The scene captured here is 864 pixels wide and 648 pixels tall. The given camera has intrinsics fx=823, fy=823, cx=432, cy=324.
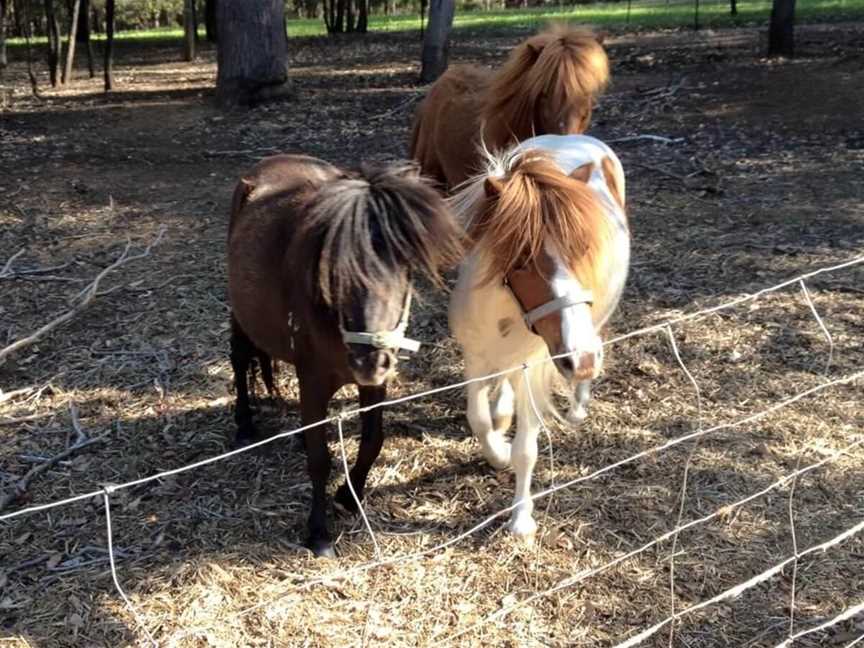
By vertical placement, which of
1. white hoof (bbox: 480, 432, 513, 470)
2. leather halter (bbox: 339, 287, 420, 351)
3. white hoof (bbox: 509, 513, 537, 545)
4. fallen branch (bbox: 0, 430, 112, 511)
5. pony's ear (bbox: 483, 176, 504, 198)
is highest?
pony's ear (bbox: 483, 176, 504, 198)

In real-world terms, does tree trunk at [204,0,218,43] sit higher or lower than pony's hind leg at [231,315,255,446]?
higher

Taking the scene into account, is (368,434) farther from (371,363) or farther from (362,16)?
(362,16)

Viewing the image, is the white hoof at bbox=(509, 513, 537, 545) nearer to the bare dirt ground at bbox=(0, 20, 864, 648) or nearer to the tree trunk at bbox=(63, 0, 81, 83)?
the bare dirt ground at bbox=(0, 20, 864, 648)

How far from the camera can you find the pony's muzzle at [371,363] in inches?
104

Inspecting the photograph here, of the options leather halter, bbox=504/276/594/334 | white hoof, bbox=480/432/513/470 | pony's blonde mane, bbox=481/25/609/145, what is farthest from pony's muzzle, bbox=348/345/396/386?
pony's blonde mane, bbox=481/25/609/145

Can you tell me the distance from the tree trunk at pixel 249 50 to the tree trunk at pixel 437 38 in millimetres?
2248

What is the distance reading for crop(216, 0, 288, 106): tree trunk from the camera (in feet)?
35.7

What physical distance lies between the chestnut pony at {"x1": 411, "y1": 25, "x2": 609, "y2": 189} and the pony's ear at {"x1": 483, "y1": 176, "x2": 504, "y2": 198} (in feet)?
5.37

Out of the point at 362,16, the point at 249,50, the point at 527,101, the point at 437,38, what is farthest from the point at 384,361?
the point at 362,16

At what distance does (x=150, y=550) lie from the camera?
3.23m

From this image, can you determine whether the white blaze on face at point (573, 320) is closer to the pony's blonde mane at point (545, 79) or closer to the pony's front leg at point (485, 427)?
the pony's front leg at point (485, 427)

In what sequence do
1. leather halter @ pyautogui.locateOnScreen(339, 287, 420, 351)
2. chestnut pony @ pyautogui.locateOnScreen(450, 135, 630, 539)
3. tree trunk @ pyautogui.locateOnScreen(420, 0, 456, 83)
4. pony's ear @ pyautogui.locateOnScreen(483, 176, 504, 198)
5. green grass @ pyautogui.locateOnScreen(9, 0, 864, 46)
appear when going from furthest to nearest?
green grass @ pyautogui.locateOnScreen(9, 0, 864, 46) → tree trunk @ pyautogui.locateOnScreen(420, 0, 456, 83) → pony's ear @ pyautogui.locateOnScreen(483, 176, 504, 198) → chestnut pony @ pyautogui.locateOnScreen(450, 135, 630, 539) → leather halter @ pyautogui.locateOnScreen(339, 287, 420, 351)

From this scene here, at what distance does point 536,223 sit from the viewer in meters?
2.77

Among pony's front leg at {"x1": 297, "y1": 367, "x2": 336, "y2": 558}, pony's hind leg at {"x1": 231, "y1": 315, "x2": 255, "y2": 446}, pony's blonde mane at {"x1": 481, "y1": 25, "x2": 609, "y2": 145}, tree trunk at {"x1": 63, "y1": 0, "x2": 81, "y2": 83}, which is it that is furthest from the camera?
tree trunk at {"x1": 63, "y1": 0, "x2": 81, "y2": 83}
